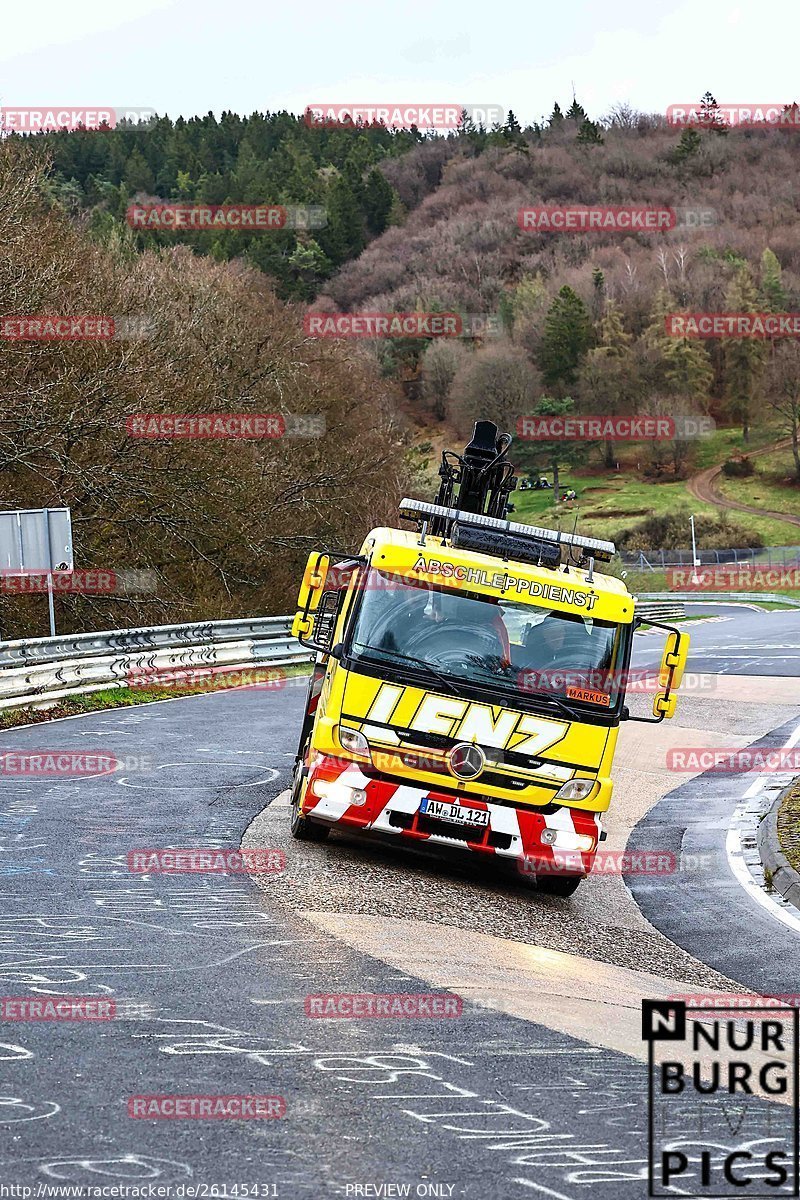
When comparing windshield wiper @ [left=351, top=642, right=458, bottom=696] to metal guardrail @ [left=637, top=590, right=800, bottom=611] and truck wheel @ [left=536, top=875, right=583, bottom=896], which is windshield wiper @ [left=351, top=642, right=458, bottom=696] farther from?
metal guardrail @ [left=637, top=590, right=800, bottom=611]

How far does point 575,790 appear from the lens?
35.3 feet

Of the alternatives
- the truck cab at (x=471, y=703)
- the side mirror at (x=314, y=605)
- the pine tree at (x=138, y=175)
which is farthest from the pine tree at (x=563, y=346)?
the truck cab at (x=471, y=703)

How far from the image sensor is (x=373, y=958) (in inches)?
322

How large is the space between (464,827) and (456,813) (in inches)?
4.6

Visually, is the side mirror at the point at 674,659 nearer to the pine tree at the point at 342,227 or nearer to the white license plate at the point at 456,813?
the white license plate at the point at 456,813

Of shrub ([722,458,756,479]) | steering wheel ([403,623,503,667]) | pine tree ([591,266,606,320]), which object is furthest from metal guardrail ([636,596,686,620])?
pine tree ([591,266,606,320])

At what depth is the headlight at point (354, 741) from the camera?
10.7 meters

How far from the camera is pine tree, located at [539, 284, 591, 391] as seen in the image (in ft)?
412

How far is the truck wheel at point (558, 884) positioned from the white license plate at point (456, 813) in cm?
89

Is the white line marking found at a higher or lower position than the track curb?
higher

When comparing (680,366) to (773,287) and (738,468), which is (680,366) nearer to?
(738,468)

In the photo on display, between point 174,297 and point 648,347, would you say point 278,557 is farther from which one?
point 648,347

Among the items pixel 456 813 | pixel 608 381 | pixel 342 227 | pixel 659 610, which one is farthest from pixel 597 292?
pixel 456 813

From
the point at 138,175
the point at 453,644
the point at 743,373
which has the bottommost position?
the point at 453,644
